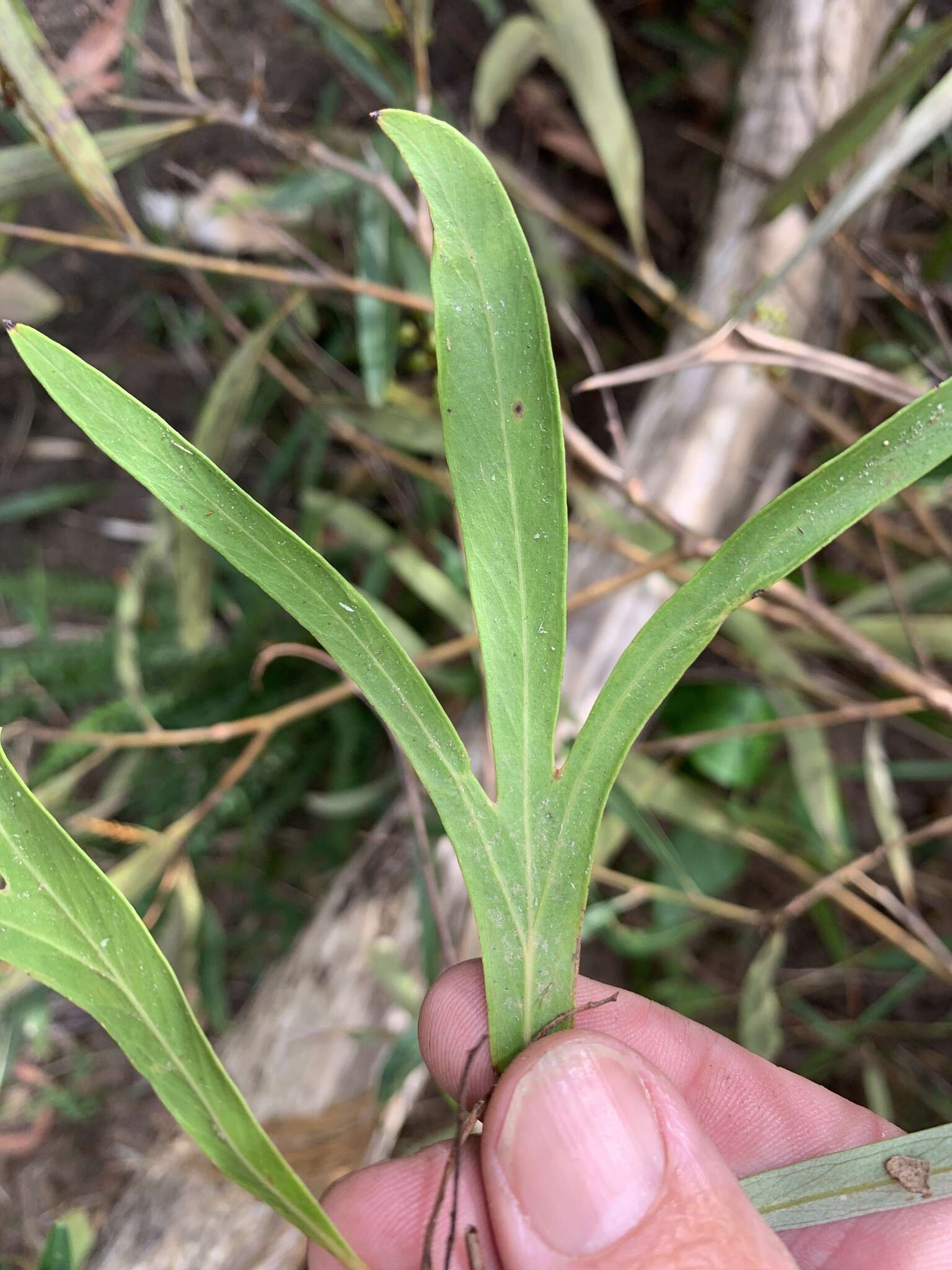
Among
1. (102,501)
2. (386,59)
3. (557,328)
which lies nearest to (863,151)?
(557,328)

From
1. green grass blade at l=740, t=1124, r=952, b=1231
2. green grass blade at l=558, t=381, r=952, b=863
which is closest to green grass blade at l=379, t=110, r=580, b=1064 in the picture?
green grass blade at l=558, t=381, r=952, b=863

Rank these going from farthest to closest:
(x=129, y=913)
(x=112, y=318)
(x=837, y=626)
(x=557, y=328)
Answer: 1. (x=112, y=318)
2. (x=557, y=328)
3. (x=837, y=626)
4. (x=129, y=913)

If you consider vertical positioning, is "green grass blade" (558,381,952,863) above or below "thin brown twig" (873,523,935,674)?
below

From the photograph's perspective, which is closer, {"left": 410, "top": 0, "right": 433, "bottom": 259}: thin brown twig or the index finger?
the index finger

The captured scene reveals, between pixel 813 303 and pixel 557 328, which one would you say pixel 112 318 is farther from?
pixel 813 303

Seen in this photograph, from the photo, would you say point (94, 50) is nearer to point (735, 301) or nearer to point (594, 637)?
point (735, 301)

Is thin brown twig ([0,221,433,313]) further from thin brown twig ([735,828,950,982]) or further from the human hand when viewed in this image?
thin brown twig ([735,828,950,982])

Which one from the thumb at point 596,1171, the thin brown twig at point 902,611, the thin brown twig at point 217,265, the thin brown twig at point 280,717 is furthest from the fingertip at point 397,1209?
the thin brown twig at point 217,265

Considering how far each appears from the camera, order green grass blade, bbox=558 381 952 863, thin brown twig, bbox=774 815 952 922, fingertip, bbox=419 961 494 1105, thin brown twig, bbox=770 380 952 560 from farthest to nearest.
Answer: thin brown twig, bbox=770 380 952 560 < thin brown twig, bbox=774 815 952 922 < fingertip, bbox=419 961 494 1105 < green grass blade, bbox=558 381 952 863
